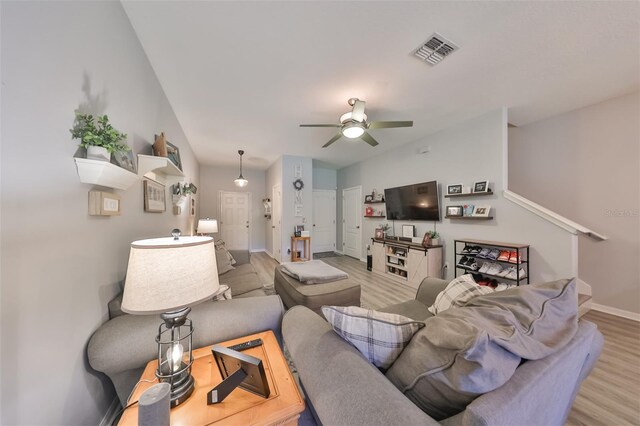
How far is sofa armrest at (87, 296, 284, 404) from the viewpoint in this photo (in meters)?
0.98

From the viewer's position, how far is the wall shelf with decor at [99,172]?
943mm

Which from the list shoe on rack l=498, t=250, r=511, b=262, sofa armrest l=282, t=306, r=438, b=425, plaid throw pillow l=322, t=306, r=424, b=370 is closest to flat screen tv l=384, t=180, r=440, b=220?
shoe on rack l=498, t=250, r=511, b=262

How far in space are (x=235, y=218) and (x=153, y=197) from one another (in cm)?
446

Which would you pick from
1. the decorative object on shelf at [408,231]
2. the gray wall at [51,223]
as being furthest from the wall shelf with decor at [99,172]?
the decorative object on shelf at [408,231]

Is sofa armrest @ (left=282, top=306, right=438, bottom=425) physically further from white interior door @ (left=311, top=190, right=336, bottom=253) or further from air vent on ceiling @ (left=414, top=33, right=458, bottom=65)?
white interior door @ (left=311, top=190, right=336, bottom=253)

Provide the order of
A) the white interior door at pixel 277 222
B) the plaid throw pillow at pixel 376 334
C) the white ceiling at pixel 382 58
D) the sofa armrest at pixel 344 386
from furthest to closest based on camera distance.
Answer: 1. the white interior door at pixel 277 222
2. the white ceiling at pixel 382 58
3. the plaid throw pillow at pixel 376 334
4. the sofa armrest at pixel 344 386

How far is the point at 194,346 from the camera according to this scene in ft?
3.75

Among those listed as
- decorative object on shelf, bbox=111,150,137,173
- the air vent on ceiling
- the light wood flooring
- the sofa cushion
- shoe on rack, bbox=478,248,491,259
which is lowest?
the light wood flooring

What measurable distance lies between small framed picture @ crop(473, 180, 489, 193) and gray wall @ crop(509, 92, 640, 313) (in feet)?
2.92

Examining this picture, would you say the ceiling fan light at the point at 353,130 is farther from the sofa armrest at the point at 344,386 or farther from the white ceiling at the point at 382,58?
the sofa armrest at the point at 344,386

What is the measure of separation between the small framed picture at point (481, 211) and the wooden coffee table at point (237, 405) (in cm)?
324

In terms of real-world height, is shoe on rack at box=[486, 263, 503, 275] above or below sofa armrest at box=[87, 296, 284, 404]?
below

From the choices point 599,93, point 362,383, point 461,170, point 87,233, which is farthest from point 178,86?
point 599,93

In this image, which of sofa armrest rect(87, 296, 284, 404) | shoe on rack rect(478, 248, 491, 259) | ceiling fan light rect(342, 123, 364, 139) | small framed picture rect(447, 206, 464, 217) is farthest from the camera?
small framed picture rect(447, 206, 464, 217)
